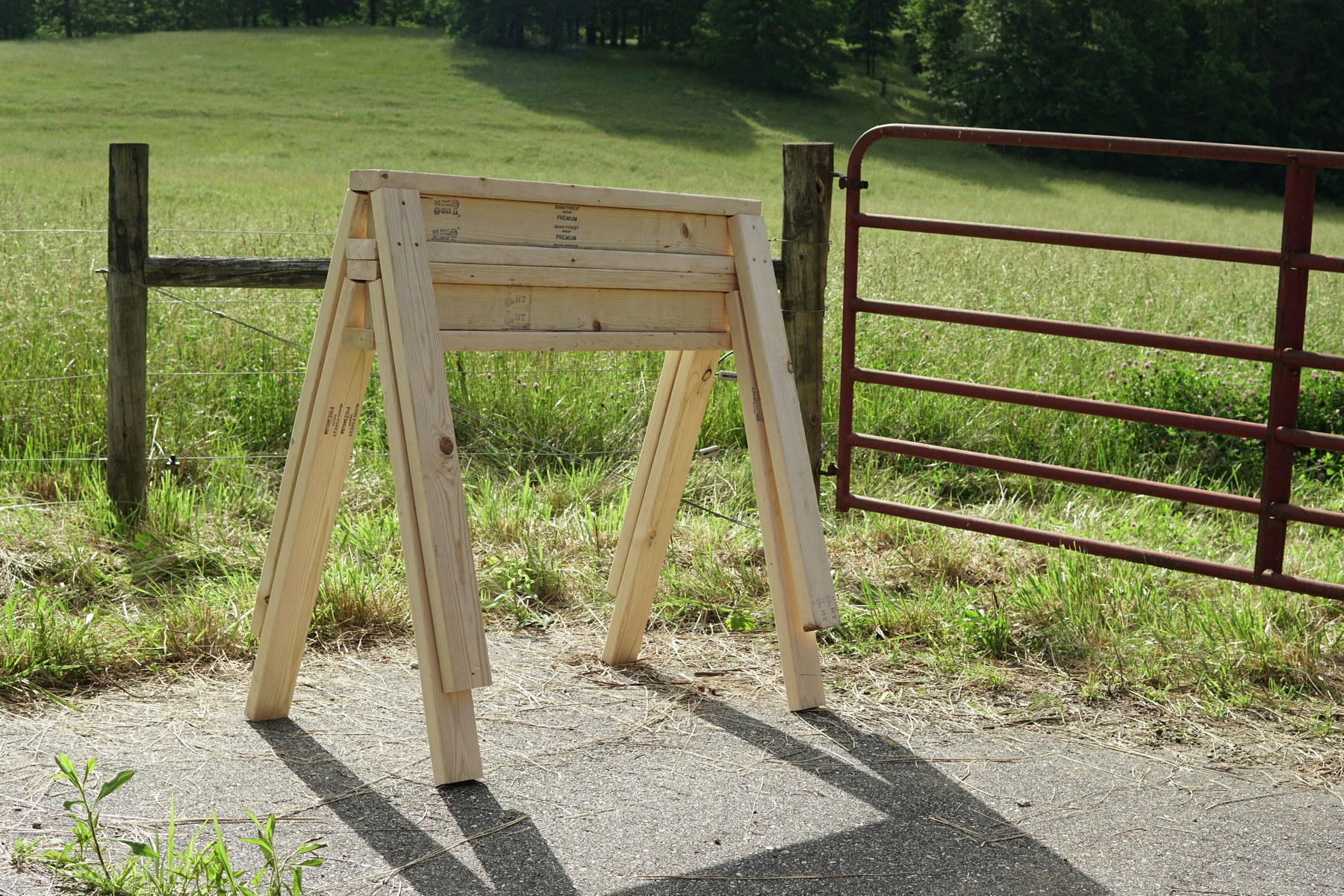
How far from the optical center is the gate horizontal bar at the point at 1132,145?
384 centimetres

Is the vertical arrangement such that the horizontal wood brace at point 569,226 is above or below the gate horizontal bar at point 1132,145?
below

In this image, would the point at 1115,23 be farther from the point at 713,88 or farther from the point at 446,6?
the point at 446,6

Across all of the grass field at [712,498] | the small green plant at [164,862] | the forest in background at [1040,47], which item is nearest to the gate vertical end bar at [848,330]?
the grass field at [712,498]

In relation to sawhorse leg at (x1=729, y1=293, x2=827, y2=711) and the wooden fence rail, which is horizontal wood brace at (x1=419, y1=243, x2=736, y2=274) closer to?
sawhorse leg at (x1=729, y1=293, x2=827, y2=711)

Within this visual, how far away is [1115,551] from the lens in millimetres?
4309

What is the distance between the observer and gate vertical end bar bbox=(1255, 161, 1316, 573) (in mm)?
3910

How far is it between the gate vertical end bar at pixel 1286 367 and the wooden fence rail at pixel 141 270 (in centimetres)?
188

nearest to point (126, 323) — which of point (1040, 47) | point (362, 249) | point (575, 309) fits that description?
point (362, 249)

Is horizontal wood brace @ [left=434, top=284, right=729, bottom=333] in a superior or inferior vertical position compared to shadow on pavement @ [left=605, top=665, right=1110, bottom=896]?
superior

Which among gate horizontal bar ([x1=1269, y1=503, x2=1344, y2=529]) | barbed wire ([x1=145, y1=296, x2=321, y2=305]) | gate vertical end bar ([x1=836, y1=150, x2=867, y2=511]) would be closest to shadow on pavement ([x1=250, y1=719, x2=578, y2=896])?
gate vertical end bar ([x1=836, y1=150, x2=867, y2=511])

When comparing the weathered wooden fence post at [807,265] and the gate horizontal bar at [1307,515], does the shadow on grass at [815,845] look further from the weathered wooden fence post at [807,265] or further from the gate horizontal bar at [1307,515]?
the weathered wooden fence post at [807,265]

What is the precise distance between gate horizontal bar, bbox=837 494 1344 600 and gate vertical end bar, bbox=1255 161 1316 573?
76 millimetres

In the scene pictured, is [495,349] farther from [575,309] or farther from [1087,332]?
[1087,332]

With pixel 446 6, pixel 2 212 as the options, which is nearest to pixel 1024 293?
pixel 2 212
